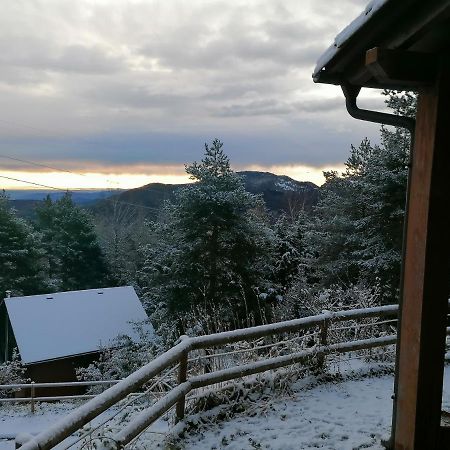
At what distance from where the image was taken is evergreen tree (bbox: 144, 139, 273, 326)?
19.6 metres

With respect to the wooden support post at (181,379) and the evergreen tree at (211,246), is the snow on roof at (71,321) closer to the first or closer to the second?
the evergreen tree at (211,246)

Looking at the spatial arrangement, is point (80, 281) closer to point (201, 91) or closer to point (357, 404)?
point (201, 91)

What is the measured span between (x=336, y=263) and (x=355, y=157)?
5.88 metres

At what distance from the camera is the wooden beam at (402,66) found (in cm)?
282

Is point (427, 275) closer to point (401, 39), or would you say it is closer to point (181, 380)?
point (401, 39)

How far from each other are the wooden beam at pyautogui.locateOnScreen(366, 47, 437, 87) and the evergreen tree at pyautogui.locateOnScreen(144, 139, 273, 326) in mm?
16592

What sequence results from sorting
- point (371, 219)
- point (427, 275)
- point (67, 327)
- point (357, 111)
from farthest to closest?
point (67, 327) < point (371, 219) < point (357, 111) < point (427, 275)

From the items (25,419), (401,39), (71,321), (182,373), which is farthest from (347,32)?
(71,321)

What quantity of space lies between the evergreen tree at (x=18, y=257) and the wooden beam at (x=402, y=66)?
98.6 feet

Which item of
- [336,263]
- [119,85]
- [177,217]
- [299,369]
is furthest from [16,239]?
[299,369]

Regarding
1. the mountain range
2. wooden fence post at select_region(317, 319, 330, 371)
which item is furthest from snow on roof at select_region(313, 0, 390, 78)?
the mountain range

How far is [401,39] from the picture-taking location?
2865mm

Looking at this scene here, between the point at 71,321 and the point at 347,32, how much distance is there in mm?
20255

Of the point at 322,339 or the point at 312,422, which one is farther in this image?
the point at 322,339
